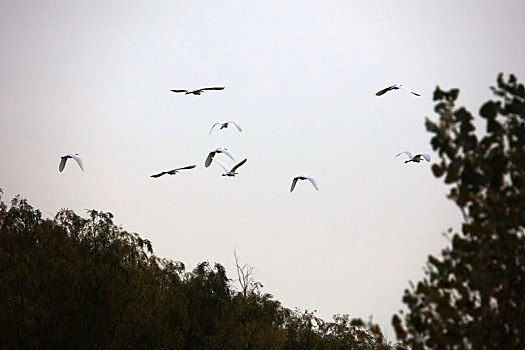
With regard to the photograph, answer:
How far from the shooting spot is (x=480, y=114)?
7234 millimetres

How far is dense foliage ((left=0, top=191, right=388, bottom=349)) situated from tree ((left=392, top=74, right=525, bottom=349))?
14.3 metres

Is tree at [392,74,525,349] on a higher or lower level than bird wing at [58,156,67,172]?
lower

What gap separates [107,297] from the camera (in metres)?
23.0

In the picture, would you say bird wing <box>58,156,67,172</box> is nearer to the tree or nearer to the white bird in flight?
the white bird in flight

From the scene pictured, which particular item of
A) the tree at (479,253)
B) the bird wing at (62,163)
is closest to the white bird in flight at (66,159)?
the bird wing at (62,163)

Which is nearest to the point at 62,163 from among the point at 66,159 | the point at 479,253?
the point at 66,159

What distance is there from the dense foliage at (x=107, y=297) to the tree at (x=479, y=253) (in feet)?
46.8

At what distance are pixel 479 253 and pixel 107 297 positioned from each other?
57.4 feet

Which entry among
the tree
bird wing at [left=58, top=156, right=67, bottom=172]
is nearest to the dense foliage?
bird wing at [left=58, top=156, right=67, bottom=172]

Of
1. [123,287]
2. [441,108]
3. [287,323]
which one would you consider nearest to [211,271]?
[123,287]

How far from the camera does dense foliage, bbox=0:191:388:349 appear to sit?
73.0 feet

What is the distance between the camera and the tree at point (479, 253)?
667cm

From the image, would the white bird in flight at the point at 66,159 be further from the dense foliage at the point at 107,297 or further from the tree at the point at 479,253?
the tree at the point at 479,253

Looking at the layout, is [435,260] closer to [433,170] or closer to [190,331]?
[433,170]
